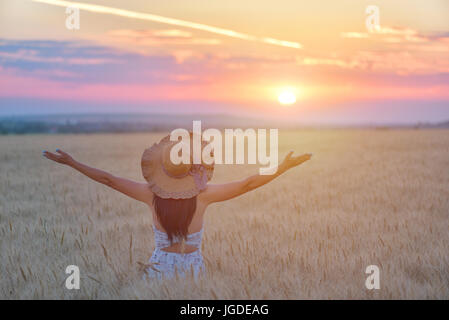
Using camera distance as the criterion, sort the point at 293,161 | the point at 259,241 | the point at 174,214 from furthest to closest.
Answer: the point at 259,241, the point at 174,214, the point at 293,161

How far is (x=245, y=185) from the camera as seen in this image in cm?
340

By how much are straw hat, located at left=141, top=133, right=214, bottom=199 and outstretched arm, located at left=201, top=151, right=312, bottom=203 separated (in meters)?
0.09

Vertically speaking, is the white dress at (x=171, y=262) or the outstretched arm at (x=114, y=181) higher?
the outstretched arm at (x=114, y=181)

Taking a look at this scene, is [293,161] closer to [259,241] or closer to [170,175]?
[170,175]

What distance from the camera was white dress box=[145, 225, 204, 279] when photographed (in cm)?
353

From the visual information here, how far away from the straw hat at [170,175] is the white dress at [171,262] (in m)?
0.34

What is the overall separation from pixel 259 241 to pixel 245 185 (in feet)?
5.07

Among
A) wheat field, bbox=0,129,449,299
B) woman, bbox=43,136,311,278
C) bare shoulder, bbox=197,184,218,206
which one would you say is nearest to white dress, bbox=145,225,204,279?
woman, bbox=43,136,311,278

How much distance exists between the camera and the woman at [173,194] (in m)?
3.44

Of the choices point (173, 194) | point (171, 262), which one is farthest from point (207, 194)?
point (171, 262)

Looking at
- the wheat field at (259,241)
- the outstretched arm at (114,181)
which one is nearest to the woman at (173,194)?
the outstretched arm at (114,181)

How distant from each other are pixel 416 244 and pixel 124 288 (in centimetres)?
293

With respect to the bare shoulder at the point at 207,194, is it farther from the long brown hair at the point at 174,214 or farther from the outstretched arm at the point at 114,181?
the outstretched arm at the point at 114,181

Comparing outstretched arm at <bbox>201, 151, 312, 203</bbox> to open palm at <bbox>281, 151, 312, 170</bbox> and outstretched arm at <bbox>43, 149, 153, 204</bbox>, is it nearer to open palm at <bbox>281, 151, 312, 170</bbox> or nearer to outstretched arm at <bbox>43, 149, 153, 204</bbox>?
open palm at <bbox>281, 151, 312, 170</bbox>
